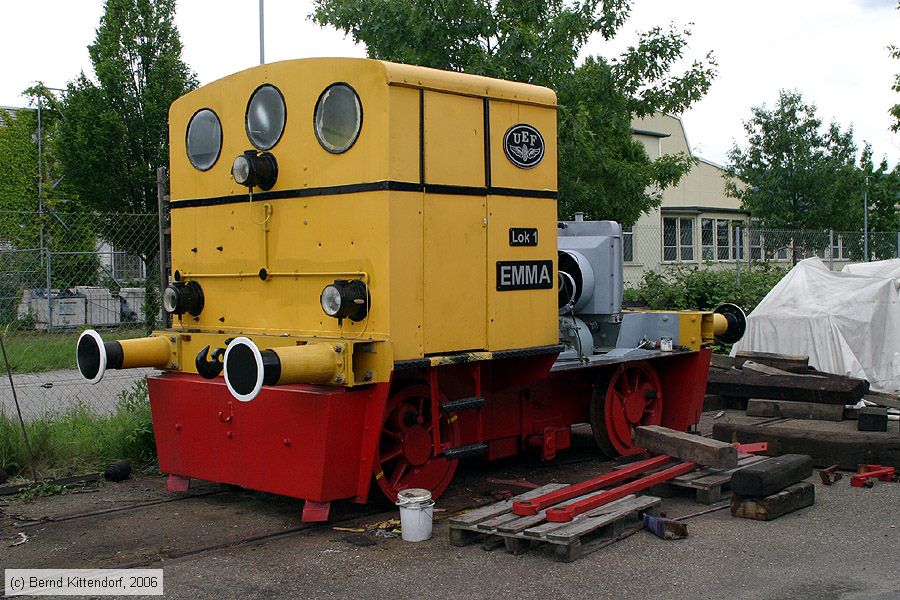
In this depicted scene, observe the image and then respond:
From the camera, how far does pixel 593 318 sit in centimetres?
942

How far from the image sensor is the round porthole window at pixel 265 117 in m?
7.10

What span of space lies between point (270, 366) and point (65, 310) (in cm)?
573

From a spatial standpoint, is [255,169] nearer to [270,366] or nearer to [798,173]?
[270,366]

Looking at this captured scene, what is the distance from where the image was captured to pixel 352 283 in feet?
21.4

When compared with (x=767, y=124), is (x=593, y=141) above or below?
below

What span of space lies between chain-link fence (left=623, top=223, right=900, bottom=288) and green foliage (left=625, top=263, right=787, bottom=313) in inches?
11.6

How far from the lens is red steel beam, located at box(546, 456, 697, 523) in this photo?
629 centimetres

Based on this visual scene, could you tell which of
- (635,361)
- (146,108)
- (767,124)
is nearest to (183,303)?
(635,361)

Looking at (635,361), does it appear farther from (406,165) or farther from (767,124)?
(767,124)

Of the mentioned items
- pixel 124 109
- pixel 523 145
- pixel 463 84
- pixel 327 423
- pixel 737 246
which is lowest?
pixel 327 423

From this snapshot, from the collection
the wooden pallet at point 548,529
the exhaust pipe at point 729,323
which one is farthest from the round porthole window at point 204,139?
the exhaust pipe at point 729,323

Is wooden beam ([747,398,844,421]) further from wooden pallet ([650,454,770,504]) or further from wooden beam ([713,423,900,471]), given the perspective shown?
wooden pallet ([650,454,770,504])

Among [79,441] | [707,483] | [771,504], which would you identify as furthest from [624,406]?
[79,441]

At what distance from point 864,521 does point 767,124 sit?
25173 millimetres
